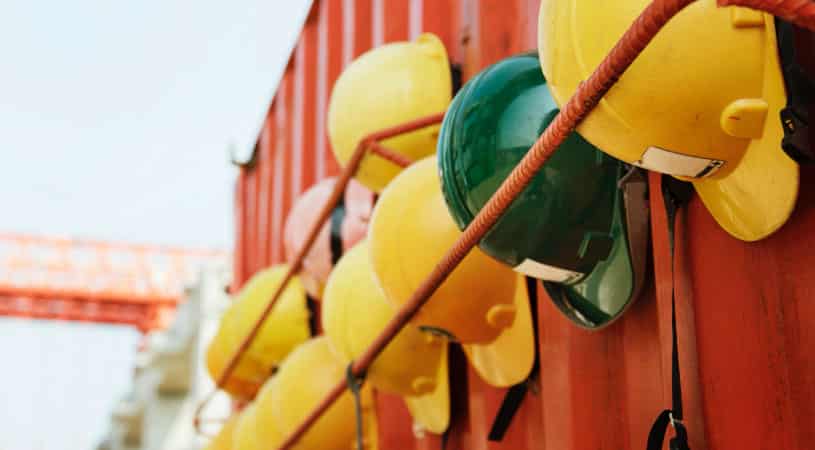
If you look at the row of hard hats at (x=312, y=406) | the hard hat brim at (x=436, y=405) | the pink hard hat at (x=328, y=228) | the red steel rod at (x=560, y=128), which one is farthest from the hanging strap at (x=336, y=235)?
the red steel rod at (x=560, y=128)

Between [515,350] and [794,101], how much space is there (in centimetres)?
93

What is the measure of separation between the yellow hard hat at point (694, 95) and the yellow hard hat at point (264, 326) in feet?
7.95

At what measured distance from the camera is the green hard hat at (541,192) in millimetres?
1614

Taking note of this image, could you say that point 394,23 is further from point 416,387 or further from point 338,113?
point 416,387

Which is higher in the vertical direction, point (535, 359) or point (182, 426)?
point (535, 359)

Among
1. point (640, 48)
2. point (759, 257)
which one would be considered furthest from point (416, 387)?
point (640, 48)

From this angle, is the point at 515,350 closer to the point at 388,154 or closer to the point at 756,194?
the point at 388,154

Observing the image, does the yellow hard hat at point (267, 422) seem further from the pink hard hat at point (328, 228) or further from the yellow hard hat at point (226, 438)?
the yellow hard hat at point (226, 438)

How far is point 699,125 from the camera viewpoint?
1.25 metres

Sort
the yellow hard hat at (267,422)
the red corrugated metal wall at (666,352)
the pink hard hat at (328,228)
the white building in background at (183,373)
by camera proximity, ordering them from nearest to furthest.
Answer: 1. the red corrugated metal wall at (666,352)
2. the yellow hard hat at (267,422)
3. the pink hard hat at (328,228)
4. the white building in background at (183,373)

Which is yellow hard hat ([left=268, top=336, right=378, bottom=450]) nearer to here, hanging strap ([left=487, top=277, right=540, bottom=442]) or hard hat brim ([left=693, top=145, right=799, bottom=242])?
hanging strap ([left=487, top=277, right=540, bottom=442])

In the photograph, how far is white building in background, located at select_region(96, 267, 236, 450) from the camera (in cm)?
787

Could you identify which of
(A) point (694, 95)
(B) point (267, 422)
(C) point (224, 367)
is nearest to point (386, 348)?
(B) point (267, 422)

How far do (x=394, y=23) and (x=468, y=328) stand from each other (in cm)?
141
